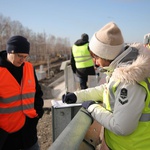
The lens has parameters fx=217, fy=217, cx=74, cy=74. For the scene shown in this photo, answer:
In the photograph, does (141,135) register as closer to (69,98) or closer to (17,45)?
(69,98)

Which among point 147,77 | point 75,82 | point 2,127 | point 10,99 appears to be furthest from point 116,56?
point 75,82

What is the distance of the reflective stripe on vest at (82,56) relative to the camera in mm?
5734

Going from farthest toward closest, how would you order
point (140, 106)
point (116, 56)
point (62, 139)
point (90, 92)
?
point (90, 92) → point (116, 56) → point (140, 106) → point (62, 139)

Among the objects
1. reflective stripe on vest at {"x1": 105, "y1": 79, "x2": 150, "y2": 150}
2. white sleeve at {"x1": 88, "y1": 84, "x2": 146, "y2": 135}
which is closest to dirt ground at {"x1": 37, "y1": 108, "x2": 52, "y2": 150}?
reflective stripe on vest at {"x1": 105, "y1": 79, "x2": 150, "y2": 150}

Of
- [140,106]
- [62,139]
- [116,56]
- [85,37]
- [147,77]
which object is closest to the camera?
[62,139]

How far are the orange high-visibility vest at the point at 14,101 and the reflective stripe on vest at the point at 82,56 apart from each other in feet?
11.5

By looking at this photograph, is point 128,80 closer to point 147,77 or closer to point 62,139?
point 147,77

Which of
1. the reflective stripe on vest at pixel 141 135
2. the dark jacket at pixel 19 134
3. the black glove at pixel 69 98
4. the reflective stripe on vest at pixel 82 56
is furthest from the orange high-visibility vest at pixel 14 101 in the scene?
the reflective stripe on vest at pixel 82 56

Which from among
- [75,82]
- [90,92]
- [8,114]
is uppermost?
[90,92]

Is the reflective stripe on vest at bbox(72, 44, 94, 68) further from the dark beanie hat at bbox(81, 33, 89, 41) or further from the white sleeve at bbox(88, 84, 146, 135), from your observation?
the white sleeve at bbox(88, 84, 146, 135)

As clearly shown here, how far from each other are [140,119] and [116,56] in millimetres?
457

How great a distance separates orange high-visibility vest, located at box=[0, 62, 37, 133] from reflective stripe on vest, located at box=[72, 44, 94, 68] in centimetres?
351

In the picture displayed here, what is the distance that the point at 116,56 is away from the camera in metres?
1.53

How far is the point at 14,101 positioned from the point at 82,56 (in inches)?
148
